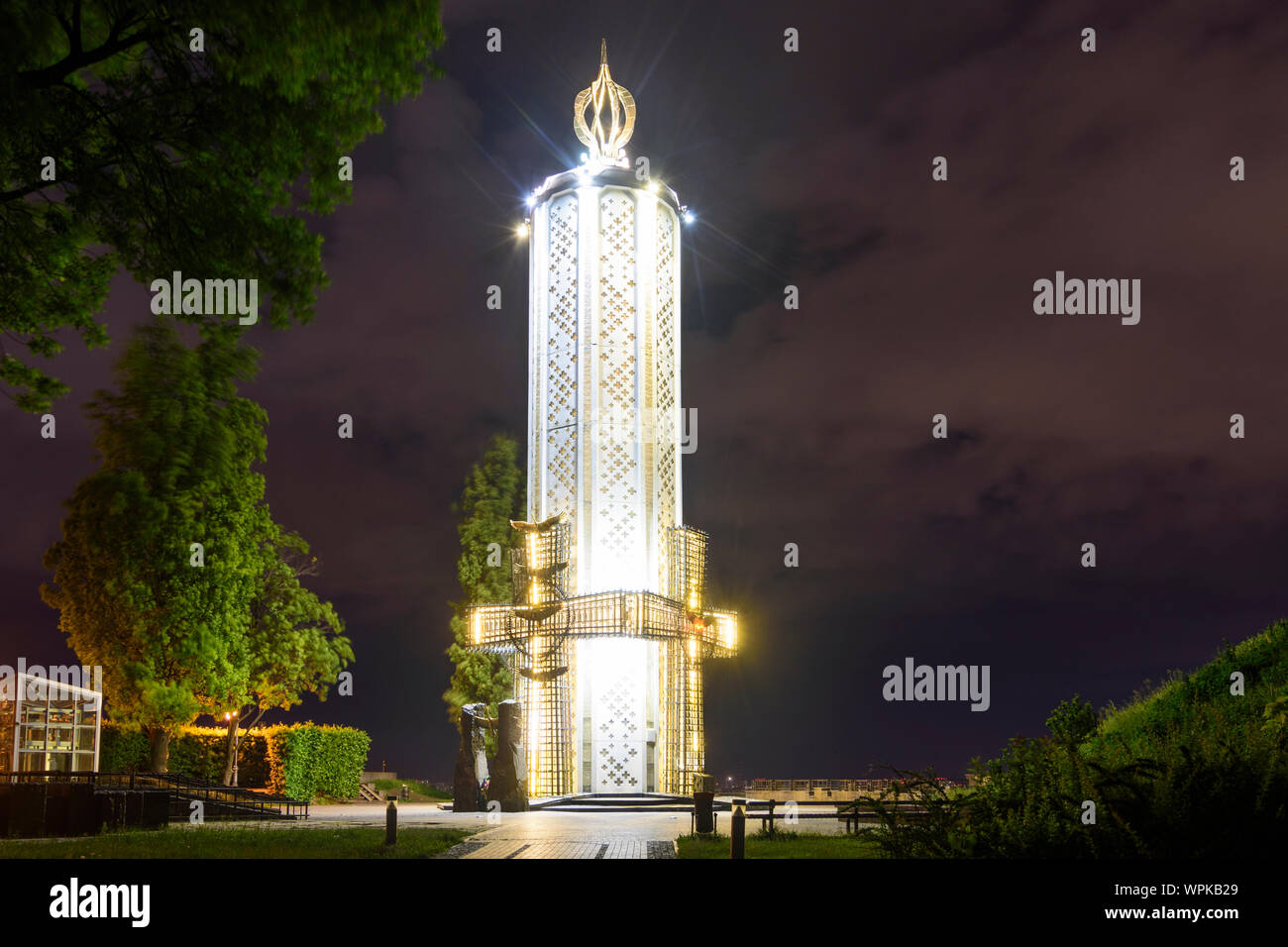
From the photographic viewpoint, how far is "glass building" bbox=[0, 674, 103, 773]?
22.3 m

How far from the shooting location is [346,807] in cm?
2808

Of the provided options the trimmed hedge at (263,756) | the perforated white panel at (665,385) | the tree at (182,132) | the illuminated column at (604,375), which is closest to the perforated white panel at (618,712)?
the illuminated column at (604,375)

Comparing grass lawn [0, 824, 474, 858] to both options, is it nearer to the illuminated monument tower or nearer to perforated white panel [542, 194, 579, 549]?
the illuminated monument tower

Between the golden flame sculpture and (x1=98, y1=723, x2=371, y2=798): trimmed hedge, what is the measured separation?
17.3 metres

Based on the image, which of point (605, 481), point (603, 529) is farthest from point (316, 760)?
point (605, 481)

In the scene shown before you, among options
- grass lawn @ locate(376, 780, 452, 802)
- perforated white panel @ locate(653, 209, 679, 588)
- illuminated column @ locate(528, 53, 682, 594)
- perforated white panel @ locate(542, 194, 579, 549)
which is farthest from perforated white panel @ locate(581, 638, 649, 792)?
grass lawn @ locate(376, 780, 452, 802)

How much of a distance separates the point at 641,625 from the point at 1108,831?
18.0 meters

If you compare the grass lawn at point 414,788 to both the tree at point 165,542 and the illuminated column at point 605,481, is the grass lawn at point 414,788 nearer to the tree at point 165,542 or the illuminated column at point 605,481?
the illuminated column at point 605,481

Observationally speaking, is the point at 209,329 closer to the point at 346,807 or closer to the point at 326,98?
the point at 326,98

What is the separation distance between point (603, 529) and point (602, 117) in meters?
11.3

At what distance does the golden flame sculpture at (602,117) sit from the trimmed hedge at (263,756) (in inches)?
681

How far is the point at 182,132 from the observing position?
484 inches
